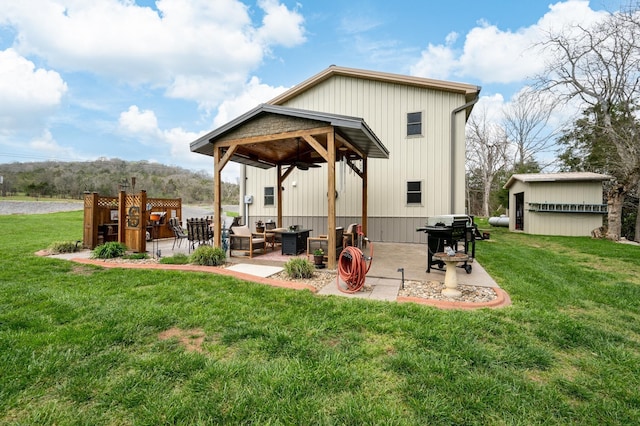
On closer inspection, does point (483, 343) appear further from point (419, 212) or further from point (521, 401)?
point (419, 212)

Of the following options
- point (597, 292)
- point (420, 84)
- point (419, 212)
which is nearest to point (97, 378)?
point (597, 292)

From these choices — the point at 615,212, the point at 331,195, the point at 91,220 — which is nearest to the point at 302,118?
the point at 331,195

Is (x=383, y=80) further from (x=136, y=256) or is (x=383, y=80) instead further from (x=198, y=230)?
(x=136, y=256)

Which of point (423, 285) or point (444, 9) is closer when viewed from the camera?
point (423, 285)

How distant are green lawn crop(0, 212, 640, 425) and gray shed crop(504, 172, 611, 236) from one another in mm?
9474

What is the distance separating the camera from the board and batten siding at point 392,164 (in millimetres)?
9367

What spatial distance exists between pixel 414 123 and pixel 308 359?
917 centimetres

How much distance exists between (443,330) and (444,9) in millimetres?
13317

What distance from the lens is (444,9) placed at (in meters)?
11.4

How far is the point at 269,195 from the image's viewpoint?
11836 millimetres

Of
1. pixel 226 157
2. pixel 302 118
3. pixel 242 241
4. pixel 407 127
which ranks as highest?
pixel 407 127

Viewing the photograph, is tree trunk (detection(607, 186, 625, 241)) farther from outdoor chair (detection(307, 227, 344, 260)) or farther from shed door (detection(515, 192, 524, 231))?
outdoor chair (detection(307, 227, 344, 260))

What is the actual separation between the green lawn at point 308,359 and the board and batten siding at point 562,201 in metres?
9.50

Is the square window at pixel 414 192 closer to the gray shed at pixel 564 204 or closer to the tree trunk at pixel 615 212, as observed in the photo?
the gray shed at pixel 564 204
